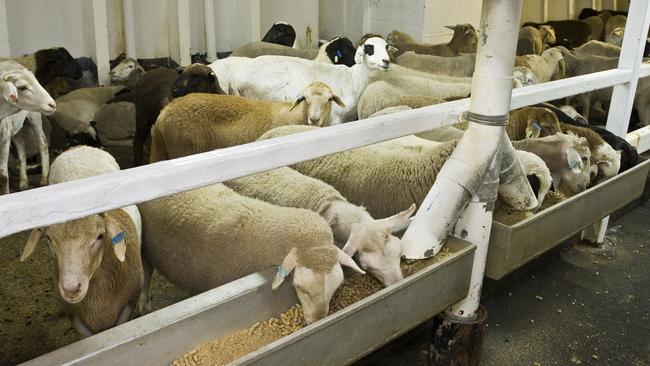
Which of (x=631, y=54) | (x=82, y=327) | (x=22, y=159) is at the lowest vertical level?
(x=22, y=159)

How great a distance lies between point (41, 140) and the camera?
17.1ft

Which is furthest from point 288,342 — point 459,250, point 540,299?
point 540,299

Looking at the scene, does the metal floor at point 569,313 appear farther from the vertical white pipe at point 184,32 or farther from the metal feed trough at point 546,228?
the vertical white pipe at point 184,32

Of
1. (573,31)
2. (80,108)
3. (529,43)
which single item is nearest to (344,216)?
(80,108)

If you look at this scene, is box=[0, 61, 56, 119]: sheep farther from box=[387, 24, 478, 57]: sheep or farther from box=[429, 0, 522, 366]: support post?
box=[387, 24, 478, 57]: sheep

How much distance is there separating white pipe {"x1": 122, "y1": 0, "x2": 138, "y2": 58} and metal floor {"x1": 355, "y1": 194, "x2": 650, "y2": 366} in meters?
6.12

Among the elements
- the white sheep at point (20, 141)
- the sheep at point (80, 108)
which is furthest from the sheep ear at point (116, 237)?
the sheep at point (80, 108)

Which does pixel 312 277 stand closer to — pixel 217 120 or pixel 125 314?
pixel 125 314

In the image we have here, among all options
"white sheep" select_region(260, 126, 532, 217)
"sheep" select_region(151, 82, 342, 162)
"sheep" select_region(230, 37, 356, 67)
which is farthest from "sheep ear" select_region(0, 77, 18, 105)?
"sheep" select_region(230, 37, 356, 67)

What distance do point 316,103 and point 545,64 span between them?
389 cm

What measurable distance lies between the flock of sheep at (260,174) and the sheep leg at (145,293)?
0.01 meters

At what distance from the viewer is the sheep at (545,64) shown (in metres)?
6.74

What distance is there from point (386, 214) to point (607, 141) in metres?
1.63

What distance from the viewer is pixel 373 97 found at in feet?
16.4
